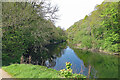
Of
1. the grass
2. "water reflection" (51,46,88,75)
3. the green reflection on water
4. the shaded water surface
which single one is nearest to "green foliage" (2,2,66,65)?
"water reflection" (51,46,88,75)

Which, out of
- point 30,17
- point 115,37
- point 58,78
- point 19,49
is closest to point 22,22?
point 30,17

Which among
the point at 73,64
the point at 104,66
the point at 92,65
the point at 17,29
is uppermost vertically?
the point at 17,29

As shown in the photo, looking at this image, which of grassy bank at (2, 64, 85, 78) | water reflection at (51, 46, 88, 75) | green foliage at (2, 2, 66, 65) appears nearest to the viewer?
grassy bank at (2, 64, 85, 78)

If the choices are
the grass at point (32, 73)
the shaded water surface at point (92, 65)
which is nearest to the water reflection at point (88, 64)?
the shaded water surface at point (92, 65)

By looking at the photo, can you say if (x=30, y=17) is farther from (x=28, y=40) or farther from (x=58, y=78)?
(x=58, y=78)

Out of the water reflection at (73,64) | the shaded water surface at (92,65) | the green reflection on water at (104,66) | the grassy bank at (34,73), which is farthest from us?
the green reflection on water at (104,66)

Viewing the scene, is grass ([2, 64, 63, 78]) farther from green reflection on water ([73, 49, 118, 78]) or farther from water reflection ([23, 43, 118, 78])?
green reflection on water ([73, 49, 118, 78])

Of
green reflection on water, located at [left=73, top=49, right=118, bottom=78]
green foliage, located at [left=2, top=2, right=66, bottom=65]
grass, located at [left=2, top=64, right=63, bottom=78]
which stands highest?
green foliage, located at [left=2, top=2, right=66, bottom=65]

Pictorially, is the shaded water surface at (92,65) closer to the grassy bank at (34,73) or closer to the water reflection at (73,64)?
the water reflection at (73,64)

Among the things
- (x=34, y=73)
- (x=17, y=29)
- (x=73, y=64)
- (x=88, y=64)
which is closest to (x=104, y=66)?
(x=88, y=64)

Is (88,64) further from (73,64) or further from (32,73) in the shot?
(32,73)

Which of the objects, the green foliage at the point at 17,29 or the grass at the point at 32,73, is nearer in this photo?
the grass at the point at 32,73

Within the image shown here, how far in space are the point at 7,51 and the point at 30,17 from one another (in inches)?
187

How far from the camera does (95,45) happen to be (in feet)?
84.9
